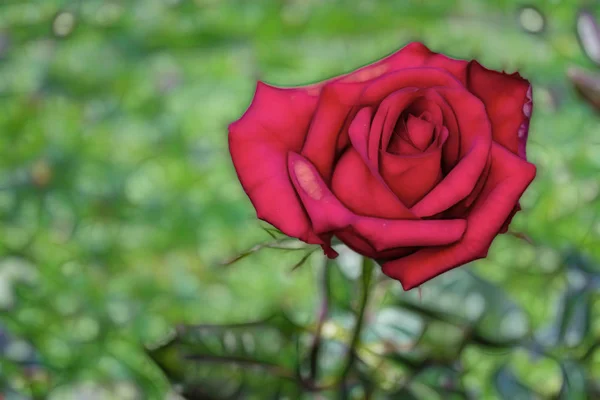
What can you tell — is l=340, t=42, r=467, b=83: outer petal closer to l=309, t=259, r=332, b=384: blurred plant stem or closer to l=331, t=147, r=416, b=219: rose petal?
l=331, t=147, r=416, b=219: rose petal

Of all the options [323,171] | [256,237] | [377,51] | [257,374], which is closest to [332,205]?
[323,171]

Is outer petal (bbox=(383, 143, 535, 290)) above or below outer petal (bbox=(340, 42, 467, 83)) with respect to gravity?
below

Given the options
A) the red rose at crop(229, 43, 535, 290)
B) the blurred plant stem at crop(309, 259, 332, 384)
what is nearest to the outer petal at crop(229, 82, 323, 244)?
the red rose at crop(229, 43, 535, 290)

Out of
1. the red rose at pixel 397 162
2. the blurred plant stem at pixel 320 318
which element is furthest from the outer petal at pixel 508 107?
the blurred plant stem at pixel 320 318

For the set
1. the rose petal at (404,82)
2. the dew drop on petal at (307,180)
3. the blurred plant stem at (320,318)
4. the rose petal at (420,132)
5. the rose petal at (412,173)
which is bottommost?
the blurred plant stem at (320,318)

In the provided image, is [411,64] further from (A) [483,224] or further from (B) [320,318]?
(B) [320,318]

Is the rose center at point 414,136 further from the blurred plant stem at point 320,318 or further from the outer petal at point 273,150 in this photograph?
the blurred plant stem at point 320,318

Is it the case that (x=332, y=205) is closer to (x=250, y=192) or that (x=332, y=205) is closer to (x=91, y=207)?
(x=250, y=192)
